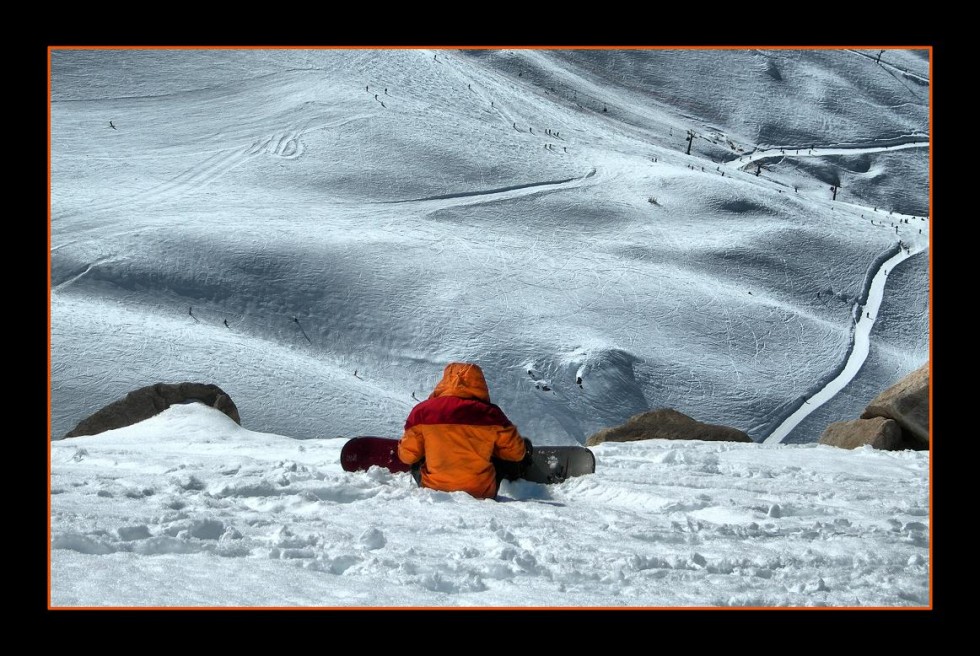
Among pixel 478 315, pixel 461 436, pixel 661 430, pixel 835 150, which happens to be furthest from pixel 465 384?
pixel 835 150

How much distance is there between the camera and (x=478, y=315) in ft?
84.5

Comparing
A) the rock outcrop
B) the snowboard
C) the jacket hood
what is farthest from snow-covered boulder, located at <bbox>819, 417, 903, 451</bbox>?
the jacket hood

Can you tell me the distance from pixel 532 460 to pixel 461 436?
948mm


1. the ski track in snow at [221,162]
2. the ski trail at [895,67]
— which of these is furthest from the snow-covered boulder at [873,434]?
the ski trail at [895,67]

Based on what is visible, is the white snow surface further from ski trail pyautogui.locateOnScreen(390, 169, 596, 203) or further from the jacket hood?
the jacket hood

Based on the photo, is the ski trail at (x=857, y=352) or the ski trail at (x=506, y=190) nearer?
the ski trail at (x=857, y=352)

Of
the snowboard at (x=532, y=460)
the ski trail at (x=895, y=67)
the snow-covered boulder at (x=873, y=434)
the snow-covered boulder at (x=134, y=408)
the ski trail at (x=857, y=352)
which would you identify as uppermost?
Answer: the ski trail at (x=895, y=67)

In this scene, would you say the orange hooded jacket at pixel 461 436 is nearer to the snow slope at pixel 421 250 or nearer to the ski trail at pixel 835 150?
the snow slope at pixel 421 250

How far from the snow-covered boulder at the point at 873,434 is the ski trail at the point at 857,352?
9.32 meters

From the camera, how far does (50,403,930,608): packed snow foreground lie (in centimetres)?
438

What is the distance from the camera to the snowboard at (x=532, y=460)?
7.42m

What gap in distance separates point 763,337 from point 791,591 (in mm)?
23725

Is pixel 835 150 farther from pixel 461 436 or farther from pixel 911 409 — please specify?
pixel 461 436

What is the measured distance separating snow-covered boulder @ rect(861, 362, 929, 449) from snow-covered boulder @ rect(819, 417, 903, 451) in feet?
0.33
